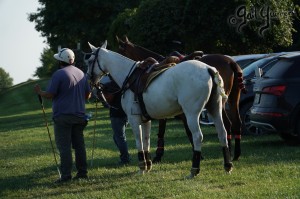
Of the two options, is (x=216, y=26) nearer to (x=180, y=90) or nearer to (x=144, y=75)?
(x=144, y=75)

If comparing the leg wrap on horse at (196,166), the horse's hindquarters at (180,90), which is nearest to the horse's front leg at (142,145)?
the horse's hindquarters at (180,90)

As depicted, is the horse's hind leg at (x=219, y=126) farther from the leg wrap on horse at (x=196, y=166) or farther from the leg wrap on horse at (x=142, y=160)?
the leg wrap on horse at (x=142, y=160)

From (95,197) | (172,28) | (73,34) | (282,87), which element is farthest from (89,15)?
(95,197)

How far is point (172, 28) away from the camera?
90.3 feet

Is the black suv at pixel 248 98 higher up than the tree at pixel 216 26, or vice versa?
the tree at pixel 216 26

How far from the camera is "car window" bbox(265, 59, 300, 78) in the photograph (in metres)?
13.4

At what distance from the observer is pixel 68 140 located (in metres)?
10.7

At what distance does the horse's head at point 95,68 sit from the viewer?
37.9 ft

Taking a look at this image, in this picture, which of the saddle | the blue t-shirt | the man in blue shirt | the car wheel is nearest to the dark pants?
the man in blue shirt

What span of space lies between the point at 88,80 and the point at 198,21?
53.0 ft

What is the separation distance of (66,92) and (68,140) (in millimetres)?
787

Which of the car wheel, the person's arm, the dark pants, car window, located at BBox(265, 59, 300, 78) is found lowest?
the car wheel

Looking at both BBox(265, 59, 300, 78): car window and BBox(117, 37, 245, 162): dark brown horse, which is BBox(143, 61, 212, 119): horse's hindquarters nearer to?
BBox(117, 37, 245, 162): dark brown horse

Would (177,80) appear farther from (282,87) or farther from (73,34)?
(73,34)
